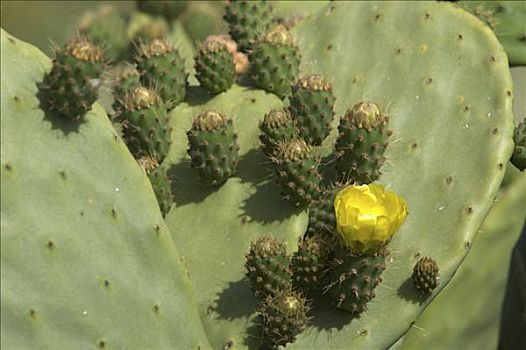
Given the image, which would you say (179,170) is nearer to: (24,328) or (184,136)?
(184,136)

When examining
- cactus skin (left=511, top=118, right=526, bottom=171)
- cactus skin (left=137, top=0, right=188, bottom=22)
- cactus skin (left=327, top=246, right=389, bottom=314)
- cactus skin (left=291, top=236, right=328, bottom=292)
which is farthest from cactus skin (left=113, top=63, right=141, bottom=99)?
cactus skin (left=137, top=0, right=188, bottom=22)

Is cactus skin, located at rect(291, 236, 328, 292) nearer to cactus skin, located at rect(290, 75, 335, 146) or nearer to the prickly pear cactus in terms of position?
the prickly pear cactus

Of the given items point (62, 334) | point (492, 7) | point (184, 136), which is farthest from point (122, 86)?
point (492, 7)

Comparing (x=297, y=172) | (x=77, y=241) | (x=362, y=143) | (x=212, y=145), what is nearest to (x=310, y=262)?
(x=297, y=172)

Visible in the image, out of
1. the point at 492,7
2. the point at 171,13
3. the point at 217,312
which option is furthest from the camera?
the point at 171,13

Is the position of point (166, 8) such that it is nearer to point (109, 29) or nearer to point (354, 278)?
point (109, 29)
